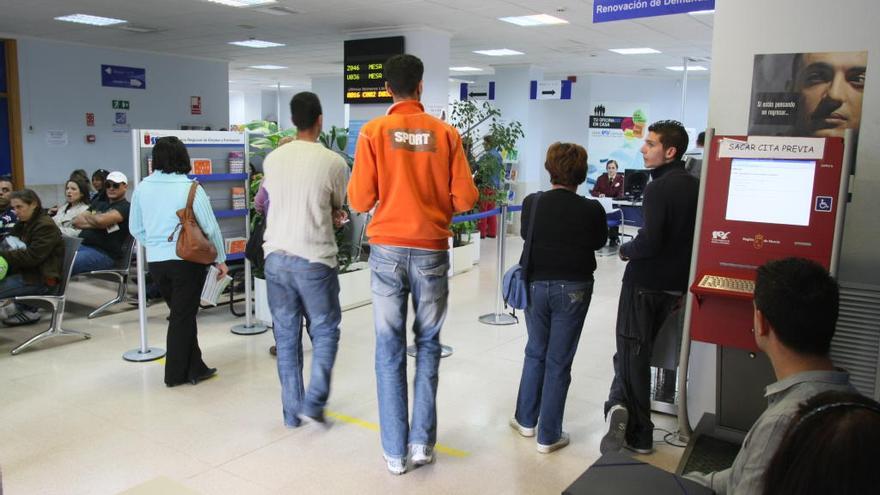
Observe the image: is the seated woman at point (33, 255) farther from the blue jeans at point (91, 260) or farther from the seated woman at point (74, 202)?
the seated woman at point (74, 202)

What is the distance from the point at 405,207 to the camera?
290 centimetres

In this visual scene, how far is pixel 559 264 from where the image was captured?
10.2 ft

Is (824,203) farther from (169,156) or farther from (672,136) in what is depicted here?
(169,156)

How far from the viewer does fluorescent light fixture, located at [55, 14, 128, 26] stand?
28.1 feet

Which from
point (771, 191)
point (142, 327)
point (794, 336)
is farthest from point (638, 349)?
point (142, 327)

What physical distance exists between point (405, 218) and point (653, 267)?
124 centimetres

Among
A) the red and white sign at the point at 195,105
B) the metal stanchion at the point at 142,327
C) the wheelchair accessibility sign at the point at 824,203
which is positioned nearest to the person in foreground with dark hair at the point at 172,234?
the metal stanchion at the point at 142,327

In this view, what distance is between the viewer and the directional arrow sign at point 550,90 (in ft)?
41.1

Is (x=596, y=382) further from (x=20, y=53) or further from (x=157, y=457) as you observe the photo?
(x=20, y=53)

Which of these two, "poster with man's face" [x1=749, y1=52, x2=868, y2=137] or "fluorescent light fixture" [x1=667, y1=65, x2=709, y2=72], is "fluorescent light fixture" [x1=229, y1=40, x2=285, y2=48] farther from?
"poster with man's face" [x1=749, y1=52, x2=868, y2=137]

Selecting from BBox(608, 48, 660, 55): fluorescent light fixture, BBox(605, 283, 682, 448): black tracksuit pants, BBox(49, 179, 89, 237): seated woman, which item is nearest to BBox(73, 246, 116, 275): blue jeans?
BBox(49, 179, 89, 237): seated woman

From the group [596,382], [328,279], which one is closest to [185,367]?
[328,279]

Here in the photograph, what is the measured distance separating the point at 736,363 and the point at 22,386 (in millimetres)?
4041

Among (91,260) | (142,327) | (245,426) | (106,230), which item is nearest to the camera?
(245,426)
